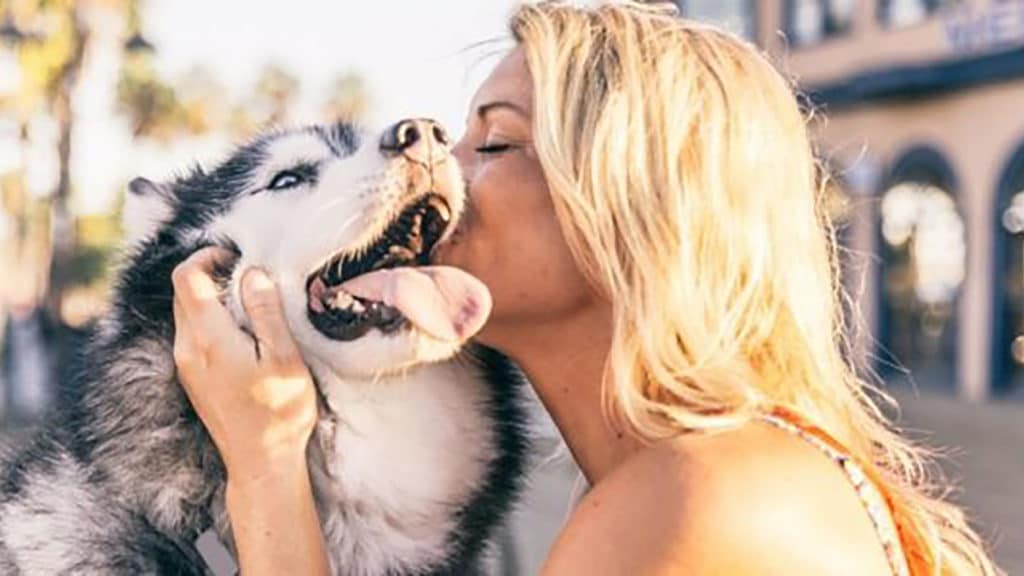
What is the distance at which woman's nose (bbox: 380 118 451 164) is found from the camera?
2.21m

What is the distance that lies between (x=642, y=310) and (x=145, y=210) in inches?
43.0

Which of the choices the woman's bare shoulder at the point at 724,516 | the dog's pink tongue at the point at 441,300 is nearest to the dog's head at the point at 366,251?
the dog's pink tongue at the point at 441,300

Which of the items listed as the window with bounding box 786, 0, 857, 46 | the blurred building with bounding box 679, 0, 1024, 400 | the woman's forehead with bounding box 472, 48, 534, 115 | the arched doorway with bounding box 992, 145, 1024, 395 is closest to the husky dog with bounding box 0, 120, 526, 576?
the woman's forehead with bounding box 472, 48, 534, 115

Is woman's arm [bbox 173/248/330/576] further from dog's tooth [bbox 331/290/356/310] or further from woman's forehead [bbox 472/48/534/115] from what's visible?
woman's forehead [bbox 472/48/534/115]

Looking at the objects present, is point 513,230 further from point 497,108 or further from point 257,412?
point 257,412

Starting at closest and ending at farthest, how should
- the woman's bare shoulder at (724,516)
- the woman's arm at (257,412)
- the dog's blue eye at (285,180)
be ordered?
the woman's bare shoulder at (724,516)
the woman's arm at (257,412)
the dog's blue eye at (285,180)

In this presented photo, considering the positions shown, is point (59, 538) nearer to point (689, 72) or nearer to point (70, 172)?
point (689, 72)

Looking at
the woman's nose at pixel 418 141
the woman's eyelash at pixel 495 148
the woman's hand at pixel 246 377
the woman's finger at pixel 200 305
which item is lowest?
the woman's hand at pixel 246 377

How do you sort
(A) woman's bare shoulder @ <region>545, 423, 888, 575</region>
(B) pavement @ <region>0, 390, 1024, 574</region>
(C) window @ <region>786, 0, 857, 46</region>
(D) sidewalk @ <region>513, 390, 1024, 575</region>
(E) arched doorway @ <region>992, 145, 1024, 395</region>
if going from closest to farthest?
(A) woman's bare shoulder @ <region>545, 423, 888, 575</region>
(B) pavement @ <region>0, 390, 1024, 574</region>
(D) sidewalk @ <region>513, 390, 1024, 575</region>
(E) arched doorway @ <region>992, 145, 1024, 395</region>
(C) window @ <region>786, 0, 857, 46</region>

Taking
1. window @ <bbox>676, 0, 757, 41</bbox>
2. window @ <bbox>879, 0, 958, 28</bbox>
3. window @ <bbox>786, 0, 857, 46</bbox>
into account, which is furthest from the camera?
window @ <bbox>676, 0, 757, 41</bbox>

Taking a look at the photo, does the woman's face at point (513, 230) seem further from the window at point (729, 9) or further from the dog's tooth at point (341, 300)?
the window at point (729, 9)

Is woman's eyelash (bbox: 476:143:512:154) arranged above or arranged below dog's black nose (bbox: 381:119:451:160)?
below

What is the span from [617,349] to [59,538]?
1.02 m

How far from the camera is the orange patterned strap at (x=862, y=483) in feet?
5.95
